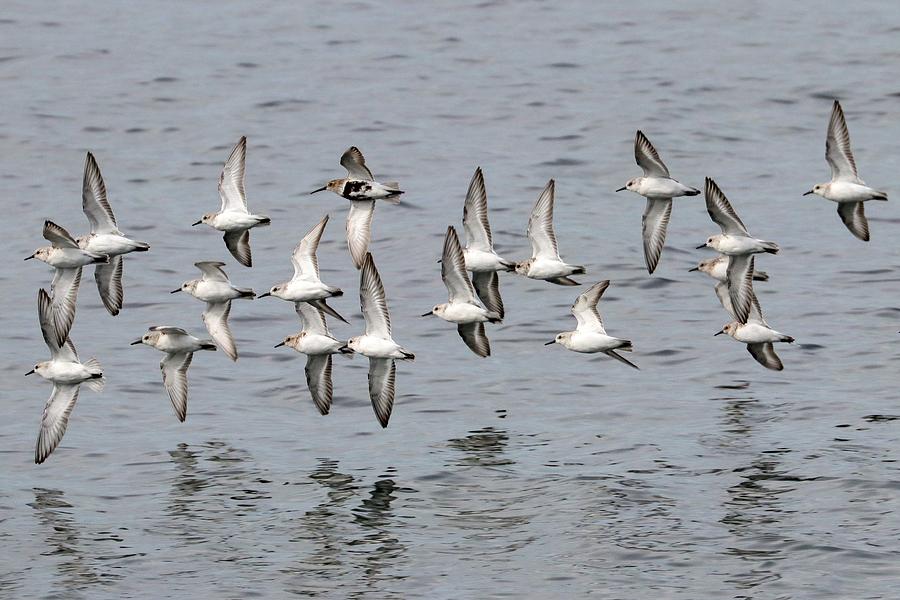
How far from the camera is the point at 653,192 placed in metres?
27.9

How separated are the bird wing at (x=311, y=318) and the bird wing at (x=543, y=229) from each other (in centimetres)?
401

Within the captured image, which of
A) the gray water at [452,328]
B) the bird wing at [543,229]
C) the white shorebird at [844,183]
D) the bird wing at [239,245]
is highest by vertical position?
the white shorebird at [844,183]

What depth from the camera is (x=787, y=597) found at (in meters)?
21.9

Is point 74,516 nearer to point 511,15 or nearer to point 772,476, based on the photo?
point 772,476

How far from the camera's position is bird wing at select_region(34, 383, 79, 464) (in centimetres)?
2766

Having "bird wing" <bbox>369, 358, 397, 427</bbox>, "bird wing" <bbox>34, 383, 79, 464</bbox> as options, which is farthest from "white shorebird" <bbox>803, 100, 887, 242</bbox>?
"bird wing" <bbox>34, 383, 79, 464</bbox>

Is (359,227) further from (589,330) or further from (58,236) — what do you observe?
(58,236)

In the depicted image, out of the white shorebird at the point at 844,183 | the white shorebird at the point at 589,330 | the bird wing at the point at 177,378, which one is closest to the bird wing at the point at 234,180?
the bird wing at the point at 177,378

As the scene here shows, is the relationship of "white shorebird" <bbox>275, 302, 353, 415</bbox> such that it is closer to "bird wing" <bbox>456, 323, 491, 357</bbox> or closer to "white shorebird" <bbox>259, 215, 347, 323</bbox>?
"white shorebird" <bbox>259, 215, 347, 323</bbox>

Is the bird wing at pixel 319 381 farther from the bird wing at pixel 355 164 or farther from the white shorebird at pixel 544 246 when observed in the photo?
the white shorebird at pixel 544 246

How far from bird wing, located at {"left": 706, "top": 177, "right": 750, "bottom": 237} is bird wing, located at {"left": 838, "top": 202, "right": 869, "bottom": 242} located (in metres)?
1.74

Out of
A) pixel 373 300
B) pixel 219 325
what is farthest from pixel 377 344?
pixel 219 325

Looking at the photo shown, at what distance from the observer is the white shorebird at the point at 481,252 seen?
2667 centimetres

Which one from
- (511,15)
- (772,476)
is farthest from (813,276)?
(511,15)
